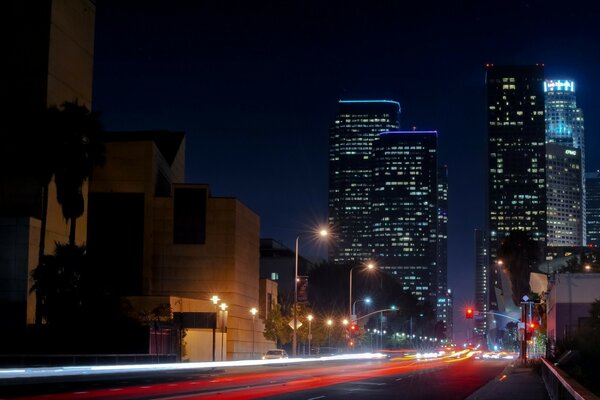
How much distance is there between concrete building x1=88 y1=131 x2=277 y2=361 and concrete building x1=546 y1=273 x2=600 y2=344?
33.1m

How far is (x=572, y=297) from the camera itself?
7025 cm

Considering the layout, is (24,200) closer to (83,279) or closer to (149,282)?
(83,279)

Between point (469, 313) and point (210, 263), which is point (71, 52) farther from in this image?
point (469, 313)

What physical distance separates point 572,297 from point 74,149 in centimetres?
3891

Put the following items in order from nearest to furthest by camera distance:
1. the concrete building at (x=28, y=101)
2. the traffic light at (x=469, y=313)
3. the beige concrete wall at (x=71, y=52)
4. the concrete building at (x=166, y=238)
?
the concrete building at (x=28, y=101) < the beige concrete wall at (x=71, y=52) < the traffic light at (x=469, y=313) < the concrete building at (x=166, y=238)

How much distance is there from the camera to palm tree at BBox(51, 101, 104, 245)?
6581 centimetres

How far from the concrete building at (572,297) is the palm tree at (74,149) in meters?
36.2

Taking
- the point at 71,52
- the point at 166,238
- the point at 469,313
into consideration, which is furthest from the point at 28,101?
the point at 469,313

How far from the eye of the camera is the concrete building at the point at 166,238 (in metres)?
90.9

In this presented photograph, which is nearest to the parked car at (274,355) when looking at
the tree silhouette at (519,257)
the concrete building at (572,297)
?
the concrete building at (572,297)

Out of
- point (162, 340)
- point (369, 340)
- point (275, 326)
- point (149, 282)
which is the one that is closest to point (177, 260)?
point (149, 282)

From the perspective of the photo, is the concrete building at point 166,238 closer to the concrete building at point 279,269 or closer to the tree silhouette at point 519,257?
the concrete building at point 279,269

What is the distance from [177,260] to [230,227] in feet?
20.8

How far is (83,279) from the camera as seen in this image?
62969mm
